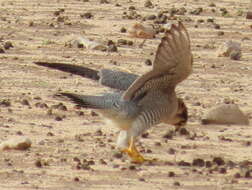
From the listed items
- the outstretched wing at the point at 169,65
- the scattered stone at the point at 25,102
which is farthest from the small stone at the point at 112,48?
the outstretched wing at the point at 169,65

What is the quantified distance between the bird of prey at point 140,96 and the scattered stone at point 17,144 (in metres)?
0.69

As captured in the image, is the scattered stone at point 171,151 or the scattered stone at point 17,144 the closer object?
the scattered stone at point 17,144

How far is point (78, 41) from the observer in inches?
640

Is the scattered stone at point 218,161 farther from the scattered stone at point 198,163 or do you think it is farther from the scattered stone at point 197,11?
the scattered stone at point 197,11

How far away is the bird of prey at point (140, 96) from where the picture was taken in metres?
9.80

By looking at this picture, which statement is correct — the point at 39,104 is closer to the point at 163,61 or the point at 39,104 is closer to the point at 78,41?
the point at 163,61

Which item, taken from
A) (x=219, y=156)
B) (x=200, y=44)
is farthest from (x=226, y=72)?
(x=219, y=156)

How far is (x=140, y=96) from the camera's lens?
10.2 m

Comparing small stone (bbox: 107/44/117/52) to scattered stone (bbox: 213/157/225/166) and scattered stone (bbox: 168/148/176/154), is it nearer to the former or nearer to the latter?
scattered stone (bbox: 168/148/176/154)

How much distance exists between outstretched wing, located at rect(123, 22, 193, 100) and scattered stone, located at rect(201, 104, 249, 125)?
1576 millimetres

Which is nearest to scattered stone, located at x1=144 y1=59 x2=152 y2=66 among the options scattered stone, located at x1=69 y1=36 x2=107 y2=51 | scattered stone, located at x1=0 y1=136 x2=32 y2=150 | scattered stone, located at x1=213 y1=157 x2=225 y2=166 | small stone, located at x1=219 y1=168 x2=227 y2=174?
scattered stone, located at x1=69 y1=36 x2=107 y2=51

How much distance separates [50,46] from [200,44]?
2045 mm

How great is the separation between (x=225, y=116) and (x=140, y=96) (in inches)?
68.4

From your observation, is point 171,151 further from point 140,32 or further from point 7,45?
point 140,32
